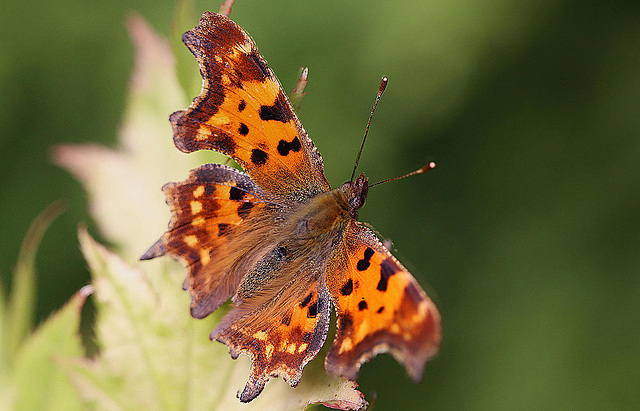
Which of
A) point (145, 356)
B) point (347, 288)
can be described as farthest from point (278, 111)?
point (145, 356)


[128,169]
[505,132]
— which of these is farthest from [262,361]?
[505,132]

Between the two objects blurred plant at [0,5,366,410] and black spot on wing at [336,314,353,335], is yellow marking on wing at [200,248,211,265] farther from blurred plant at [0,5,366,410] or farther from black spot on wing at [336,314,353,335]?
black spot on wing at [336,314,353,335]

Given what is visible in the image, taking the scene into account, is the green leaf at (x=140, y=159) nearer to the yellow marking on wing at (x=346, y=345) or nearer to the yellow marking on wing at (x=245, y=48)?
the yellow marking on wing at (x=245, y=48)

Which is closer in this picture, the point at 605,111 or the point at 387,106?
the point at 387,106

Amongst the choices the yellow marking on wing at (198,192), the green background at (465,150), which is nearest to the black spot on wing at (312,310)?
the yellow marking on wing at (198,192)

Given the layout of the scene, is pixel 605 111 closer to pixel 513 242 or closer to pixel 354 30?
pixel 513 242

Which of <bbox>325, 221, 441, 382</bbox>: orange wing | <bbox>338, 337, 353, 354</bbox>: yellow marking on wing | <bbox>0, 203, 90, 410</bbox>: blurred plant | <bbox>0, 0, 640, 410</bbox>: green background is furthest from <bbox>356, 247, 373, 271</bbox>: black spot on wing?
<bbox>0, 0, 640, 410</bbox>: green background
